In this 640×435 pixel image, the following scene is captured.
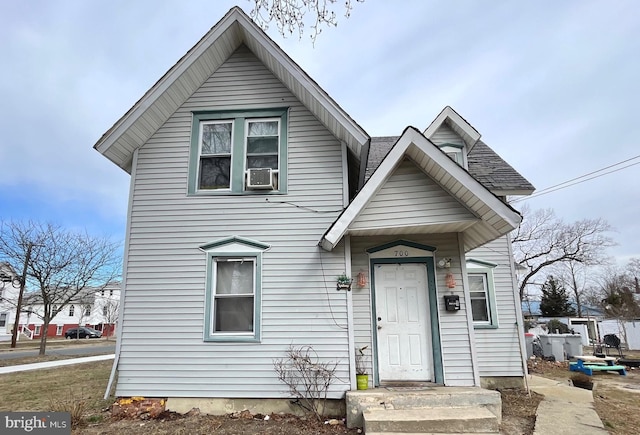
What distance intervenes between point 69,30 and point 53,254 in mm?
12790

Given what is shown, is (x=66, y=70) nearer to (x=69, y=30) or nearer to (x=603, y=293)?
(x=69, y=30)

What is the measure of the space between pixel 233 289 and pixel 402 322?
3115mm

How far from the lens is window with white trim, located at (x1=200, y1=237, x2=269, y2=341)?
6.22 metres

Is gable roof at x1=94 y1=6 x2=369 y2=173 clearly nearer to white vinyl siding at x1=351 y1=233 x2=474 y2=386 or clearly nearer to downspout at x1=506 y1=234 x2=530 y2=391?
white vinyl siding at x1=351 y1=233 x2=474 y2=386

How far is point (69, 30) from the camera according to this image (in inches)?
391

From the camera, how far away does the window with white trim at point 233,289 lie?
6219 mm

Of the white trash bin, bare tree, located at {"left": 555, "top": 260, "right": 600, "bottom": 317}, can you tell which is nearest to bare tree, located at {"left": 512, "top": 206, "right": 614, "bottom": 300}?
the white trash bin

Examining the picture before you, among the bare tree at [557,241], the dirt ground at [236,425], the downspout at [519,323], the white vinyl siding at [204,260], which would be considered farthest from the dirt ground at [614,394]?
the bare tree at [557,241]

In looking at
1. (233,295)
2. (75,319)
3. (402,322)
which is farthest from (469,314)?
(75,319)

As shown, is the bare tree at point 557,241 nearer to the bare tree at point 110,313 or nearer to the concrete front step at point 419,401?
the concrete front step at point 419,401

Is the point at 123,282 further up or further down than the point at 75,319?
further up

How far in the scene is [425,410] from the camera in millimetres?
5160
